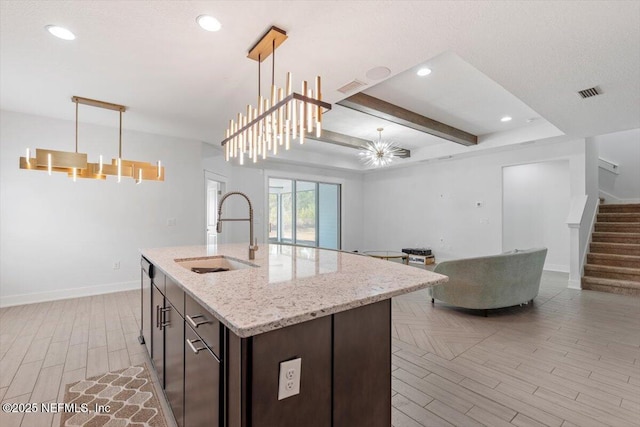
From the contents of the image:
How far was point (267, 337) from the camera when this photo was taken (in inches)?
39.6

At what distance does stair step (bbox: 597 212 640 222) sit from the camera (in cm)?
567

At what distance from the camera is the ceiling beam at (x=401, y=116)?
375 cm

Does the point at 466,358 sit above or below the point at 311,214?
below

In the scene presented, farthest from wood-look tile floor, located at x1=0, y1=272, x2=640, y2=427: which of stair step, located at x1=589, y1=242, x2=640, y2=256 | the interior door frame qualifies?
the interior door frame

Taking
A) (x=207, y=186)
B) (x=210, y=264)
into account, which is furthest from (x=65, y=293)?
(x=210, y=264)

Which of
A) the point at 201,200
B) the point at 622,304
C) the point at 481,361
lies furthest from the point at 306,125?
the point at 622,304

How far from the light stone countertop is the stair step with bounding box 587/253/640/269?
17.5 ft

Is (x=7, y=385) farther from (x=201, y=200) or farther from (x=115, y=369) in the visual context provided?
(x=201, y=200)

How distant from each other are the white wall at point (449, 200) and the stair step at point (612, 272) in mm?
1280

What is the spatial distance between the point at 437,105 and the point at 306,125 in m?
2.93

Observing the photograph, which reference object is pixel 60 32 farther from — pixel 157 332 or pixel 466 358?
pixel 466 358

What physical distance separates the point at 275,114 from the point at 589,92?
10.7 feet

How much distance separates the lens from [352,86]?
2953 millimetres

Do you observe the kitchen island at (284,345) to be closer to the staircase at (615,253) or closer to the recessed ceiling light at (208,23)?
the recessed ceiling light at (208,23)
